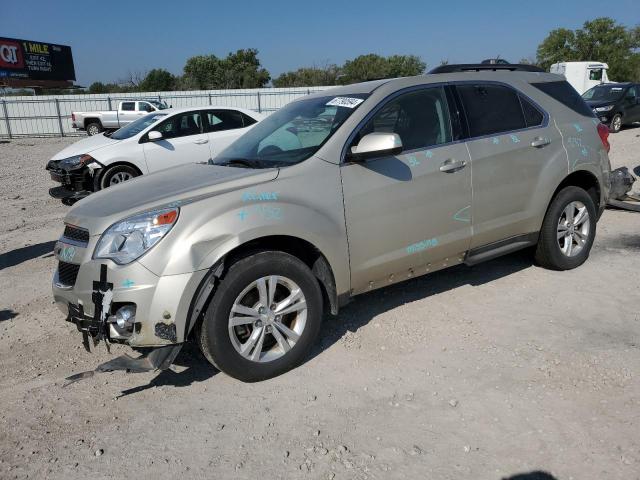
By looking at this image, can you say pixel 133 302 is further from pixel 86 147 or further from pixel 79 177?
pixel 86 147

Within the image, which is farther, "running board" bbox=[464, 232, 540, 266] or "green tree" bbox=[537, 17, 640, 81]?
"green tree" bbox=[537, 17, 640, 81]

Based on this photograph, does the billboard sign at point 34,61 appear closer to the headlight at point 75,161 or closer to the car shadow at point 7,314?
the headlight at point 75,161

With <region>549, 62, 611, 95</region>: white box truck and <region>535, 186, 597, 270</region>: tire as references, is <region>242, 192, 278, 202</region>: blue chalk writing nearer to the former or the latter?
<region>535, 186, 597, 270</region>: tire

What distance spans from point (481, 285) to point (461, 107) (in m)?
1.68

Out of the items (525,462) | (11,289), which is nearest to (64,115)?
(11,289)

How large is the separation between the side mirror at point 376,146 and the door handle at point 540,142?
1.60 metres

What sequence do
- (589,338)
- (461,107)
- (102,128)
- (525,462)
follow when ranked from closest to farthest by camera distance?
(525,462)
(589,338)
(461,107)
(102,128)

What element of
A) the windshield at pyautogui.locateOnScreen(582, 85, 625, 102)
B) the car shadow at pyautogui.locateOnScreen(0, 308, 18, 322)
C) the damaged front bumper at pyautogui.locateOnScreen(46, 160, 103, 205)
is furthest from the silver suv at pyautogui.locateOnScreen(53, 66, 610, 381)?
the windshield at pyautogui.locateOnScreen(582, 85, 625, 102)

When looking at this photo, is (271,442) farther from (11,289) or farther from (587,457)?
(11,289)

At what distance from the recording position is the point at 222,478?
8.63 feet

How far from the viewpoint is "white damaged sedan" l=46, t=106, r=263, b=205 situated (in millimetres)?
8953

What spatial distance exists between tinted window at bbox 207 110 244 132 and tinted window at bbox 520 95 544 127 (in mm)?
6290

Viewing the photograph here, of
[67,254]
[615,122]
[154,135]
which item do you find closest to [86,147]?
[154,135]

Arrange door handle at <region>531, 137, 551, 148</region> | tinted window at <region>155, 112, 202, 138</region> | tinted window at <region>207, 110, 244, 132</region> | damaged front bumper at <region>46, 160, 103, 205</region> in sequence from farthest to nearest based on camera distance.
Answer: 1. tinted window at <region>207, 110, 244, 132</region>
2. tinted window at <region>155, 112, 202, 138</region>
3. damaged front bumper at <region>46, 160, 103, 205</region>
4. door handle at <region>531, 137, 551, 148</region>
